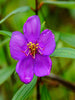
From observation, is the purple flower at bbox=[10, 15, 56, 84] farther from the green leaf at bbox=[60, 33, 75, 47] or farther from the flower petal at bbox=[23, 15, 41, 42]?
the green leaf at bbox=[60, 33, 75, 47]

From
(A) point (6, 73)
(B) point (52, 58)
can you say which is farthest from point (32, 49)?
(B) point (52, 58)

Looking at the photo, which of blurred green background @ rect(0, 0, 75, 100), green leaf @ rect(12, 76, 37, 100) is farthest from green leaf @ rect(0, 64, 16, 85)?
green leaf @ rect(12, 76, 37, 100)

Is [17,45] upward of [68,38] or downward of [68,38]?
upward

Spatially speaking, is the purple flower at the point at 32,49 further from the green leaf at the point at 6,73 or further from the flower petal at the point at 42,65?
the green leaf at the point at 6,73

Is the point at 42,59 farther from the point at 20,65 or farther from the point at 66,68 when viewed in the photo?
the point at 66,68

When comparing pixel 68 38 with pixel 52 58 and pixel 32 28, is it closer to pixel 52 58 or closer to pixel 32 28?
pixel 32 28

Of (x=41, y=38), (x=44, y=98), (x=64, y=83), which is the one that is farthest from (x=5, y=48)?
(x=41, y=38)

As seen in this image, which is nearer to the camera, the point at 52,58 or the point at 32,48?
the point at 32,48
